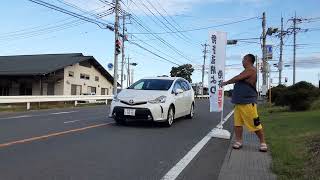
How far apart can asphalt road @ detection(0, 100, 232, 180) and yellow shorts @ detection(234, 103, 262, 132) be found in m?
0.73

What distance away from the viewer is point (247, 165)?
26.6ft

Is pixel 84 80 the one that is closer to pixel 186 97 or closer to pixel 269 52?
pixel 269 52

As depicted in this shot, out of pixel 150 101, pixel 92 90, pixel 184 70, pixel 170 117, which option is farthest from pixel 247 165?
pixel 184 70

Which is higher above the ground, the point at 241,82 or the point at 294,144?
the point at 241,82

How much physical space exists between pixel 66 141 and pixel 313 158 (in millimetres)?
5164

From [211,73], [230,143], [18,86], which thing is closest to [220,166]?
[230,143]

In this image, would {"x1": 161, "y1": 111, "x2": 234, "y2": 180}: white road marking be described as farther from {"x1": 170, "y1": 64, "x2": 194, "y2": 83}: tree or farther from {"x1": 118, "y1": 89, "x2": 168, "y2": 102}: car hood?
{"x1": 170, "y1": 64, "x2": 194, "y2": 83}: tree

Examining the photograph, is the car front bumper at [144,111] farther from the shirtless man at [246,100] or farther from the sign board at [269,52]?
the sign board at [269,52]

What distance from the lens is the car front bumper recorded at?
13609 mm

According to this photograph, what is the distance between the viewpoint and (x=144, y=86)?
15.4m

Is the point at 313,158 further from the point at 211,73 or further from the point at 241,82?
the point at 211,73

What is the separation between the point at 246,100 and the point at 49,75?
37.5 meters

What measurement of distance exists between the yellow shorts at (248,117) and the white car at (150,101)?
13.2ft

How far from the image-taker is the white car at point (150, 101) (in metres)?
13.7
